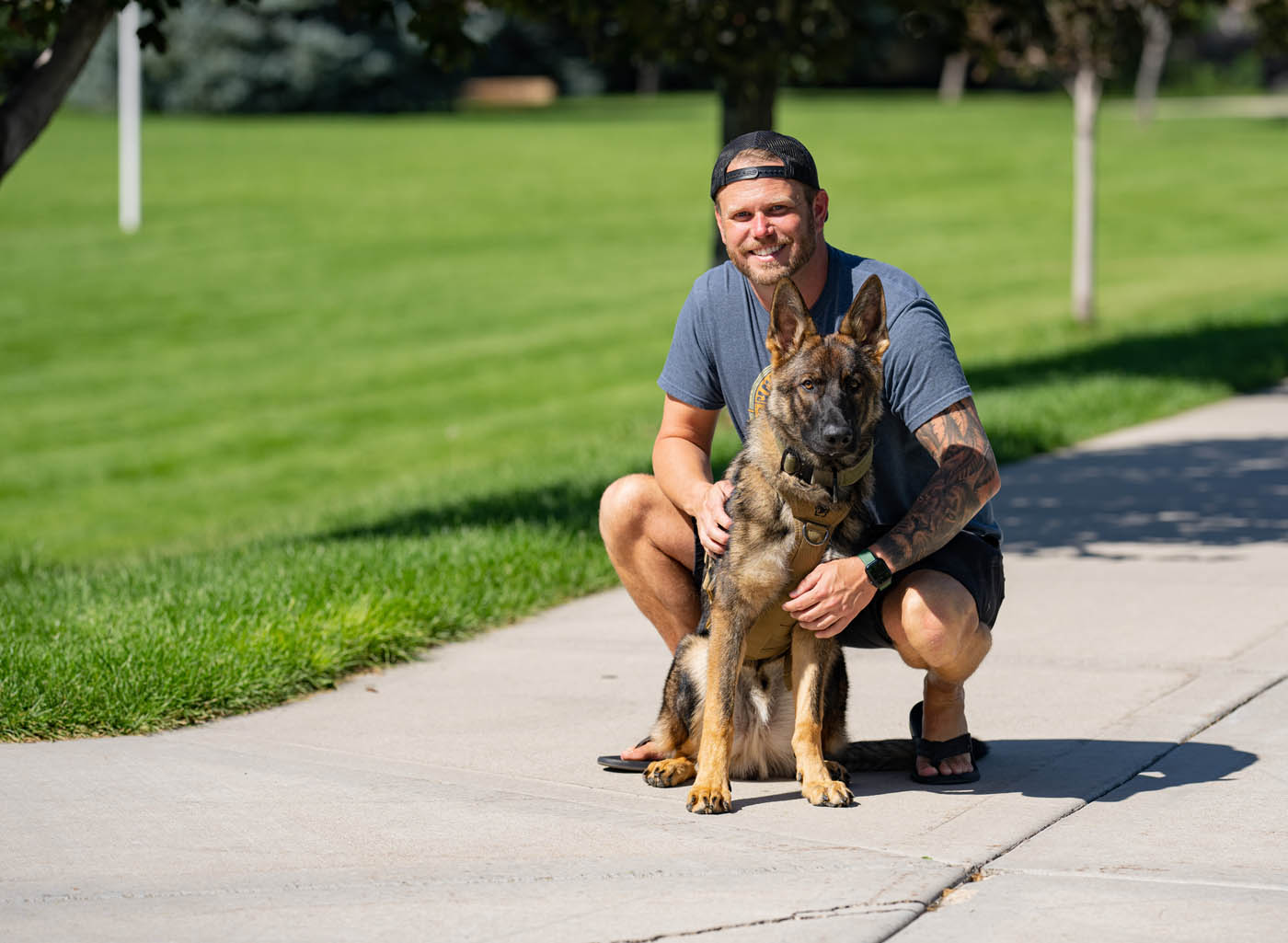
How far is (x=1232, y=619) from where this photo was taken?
21.3 ft

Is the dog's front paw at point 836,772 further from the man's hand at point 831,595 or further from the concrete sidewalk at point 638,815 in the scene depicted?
the man's hand at point 831,595

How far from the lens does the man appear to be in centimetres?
444

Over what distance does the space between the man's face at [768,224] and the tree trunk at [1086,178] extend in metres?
13.4

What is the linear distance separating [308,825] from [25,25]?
4.86m

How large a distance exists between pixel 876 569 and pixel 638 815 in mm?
905

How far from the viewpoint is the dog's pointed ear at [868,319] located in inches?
167

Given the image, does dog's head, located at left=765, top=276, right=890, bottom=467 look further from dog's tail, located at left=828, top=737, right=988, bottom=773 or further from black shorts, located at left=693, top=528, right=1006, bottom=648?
dog's tail, located at left=828, top=737, right=988, bottom=773

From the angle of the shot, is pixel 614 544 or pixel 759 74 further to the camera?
pixel 759 74

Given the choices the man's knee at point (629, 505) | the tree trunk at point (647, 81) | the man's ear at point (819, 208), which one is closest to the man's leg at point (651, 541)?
the man's knee at point (629, 505)

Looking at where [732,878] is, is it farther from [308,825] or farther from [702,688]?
[308,825]

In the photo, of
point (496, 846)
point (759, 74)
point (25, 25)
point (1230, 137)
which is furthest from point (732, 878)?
point (1230, 137)

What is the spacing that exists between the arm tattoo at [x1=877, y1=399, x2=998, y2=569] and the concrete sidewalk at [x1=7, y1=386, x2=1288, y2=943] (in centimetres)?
73

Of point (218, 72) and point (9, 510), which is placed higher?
point (218, 72)

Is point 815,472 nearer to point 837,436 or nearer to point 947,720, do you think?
point 837,436
